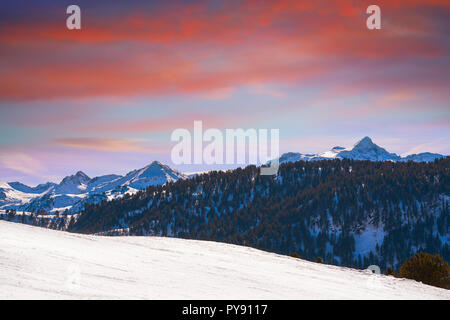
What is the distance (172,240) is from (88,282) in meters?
15.7

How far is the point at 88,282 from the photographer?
16.2m

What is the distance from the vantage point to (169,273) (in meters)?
20.0

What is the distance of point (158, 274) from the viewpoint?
19.4 m

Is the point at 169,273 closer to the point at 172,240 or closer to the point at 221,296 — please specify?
the point at 221,296

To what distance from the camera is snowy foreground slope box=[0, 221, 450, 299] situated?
618 inches

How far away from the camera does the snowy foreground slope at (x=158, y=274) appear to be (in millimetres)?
15688

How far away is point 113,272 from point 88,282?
2423 mm
